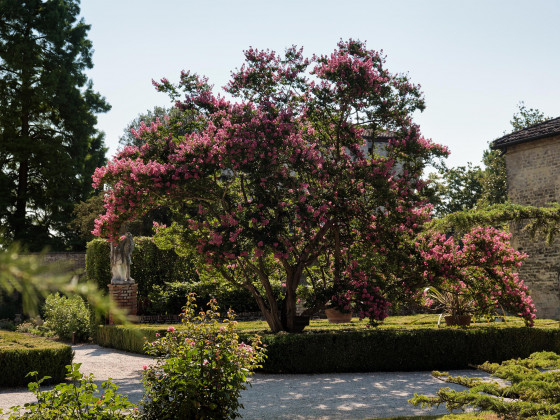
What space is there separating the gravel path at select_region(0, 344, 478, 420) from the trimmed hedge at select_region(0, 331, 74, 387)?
0.35m

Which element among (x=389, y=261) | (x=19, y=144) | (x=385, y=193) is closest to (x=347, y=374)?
(x=389, y=261)

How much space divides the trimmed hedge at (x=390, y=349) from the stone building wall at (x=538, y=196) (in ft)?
32.7

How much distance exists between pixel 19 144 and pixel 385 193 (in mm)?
22203

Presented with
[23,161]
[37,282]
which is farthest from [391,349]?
[23,161]

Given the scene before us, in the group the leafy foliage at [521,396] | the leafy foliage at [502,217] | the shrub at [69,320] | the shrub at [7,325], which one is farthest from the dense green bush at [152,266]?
the leafy foliage at [521,396]

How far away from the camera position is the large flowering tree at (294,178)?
40.9 feet

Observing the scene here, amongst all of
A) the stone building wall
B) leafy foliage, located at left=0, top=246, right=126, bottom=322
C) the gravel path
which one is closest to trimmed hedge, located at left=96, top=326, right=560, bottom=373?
the gravel path

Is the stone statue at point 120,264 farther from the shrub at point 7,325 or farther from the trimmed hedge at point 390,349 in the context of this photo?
the shrub at point 7,325

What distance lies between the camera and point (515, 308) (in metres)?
13.5

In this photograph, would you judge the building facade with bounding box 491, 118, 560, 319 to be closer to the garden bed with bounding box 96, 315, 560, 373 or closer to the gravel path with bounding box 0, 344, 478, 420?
the garden bed with bounding box 96, 315, 560, 373

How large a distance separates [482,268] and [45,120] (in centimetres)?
2684

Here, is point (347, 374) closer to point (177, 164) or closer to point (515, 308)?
point (515, 308)

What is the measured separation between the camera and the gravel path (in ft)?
25.9

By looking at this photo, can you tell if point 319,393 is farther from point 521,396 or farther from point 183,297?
point 183,297
